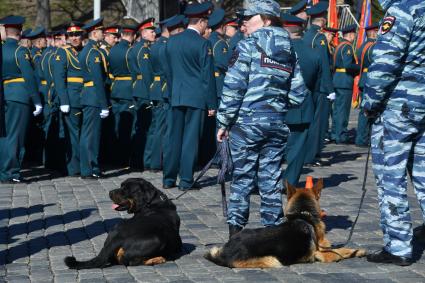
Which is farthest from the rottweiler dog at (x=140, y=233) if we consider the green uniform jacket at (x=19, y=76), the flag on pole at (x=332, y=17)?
the flag on pole at (x=332, y=17)

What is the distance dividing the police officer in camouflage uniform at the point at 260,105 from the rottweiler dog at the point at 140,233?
61 centimetres

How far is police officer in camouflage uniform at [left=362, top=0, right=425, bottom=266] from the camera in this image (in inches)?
278

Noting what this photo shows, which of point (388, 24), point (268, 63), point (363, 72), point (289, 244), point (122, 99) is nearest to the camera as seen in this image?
point (388, 24)

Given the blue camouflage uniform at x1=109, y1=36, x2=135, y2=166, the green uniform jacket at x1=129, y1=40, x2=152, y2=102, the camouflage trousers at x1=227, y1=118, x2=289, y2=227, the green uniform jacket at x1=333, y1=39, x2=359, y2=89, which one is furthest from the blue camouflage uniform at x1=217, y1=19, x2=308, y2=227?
the green uniform jacket at x1=333, y1=39, x2=359, y2=89

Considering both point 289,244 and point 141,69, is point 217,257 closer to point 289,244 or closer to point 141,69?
point 289,244

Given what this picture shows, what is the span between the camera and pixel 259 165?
7934 millimetres

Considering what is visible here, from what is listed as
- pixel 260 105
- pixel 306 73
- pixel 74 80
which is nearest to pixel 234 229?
pixel 260 105

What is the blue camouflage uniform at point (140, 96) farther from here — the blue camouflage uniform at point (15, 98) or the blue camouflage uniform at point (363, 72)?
the blue camouflage uniform at point (363, 72)

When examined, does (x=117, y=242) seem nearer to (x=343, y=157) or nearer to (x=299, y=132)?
(x=299, y=132)

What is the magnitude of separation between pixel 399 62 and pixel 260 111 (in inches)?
48.0

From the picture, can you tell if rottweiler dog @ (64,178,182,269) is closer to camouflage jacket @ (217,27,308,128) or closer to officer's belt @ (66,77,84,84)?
camouflage jacket @ (217,27,308,128)

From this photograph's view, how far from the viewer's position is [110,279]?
706 centimetres

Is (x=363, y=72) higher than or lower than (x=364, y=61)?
lower

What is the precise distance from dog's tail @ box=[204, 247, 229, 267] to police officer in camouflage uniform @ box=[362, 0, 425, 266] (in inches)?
45.4
